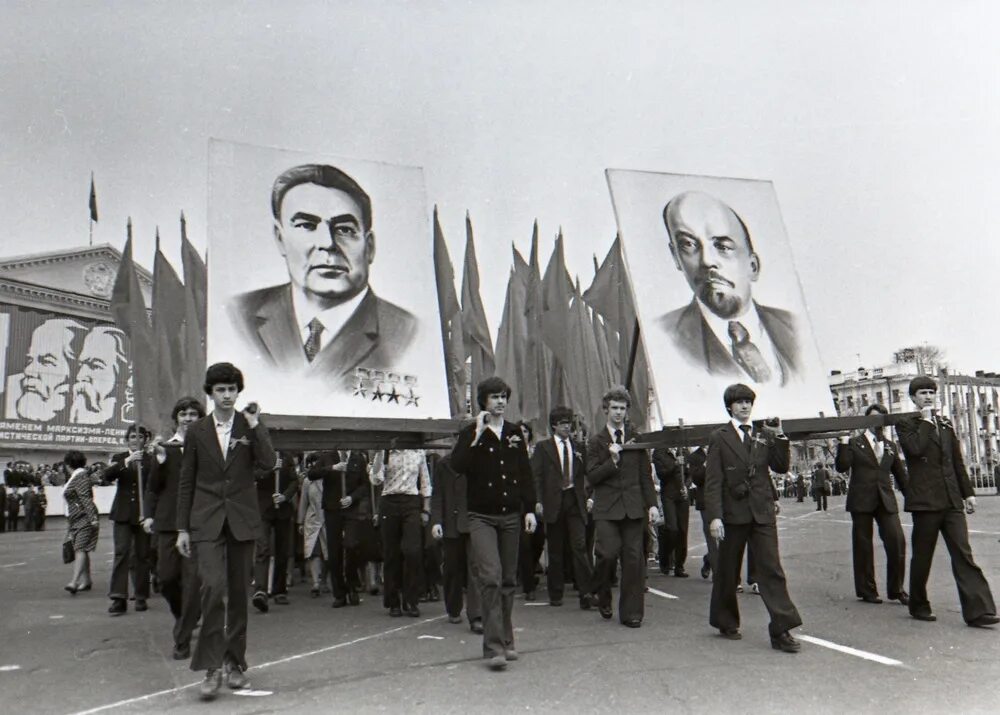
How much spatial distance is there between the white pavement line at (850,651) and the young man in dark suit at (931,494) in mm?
1412

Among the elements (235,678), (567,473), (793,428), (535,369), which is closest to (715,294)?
(793,428)

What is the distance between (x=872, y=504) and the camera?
9234 mm

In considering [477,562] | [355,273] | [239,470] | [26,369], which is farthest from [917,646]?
[26,369]

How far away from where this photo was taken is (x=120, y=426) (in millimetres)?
44531

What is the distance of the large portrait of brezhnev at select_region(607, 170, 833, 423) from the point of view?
9008 mm

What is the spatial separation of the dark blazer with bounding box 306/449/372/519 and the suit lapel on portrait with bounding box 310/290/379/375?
7.01 feet

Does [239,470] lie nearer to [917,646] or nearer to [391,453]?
[391,453]

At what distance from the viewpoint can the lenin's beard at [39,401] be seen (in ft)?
134

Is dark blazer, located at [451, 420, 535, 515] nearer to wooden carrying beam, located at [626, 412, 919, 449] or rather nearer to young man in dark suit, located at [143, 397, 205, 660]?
wooden carrying beam, located at [626, 412, 919, 449]

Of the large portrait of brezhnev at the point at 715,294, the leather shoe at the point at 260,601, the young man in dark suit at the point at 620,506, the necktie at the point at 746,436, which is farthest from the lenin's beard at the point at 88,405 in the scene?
the necktie at the point at 746,436

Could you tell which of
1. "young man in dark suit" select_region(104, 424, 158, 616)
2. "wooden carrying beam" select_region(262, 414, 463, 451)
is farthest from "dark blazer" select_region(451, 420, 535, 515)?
"young man in dark suit" select_region(104, 424, 158, 616)

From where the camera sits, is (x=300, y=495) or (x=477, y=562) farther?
(x=300, y=495)

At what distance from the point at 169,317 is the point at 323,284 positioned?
691cm

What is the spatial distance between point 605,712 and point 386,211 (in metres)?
5.45
